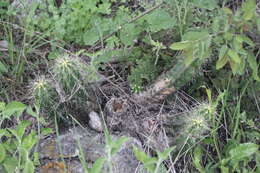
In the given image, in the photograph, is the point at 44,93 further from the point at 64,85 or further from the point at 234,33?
the point at 234,33

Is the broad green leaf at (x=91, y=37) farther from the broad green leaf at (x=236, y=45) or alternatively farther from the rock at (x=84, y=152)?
the broad green leaf at (x=236, y=45)

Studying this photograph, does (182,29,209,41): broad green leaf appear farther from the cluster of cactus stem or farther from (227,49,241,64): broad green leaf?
the cluster of cactus stem

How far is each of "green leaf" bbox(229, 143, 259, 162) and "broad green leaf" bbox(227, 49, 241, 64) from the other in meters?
0.47

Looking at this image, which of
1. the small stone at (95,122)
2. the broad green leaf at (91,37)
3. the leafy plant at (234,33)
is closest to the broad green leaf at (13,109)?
the small stone at (95,122)

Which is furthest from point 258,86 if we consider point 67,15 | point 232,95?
point 67,15

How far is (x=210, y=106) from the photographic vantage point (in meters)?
2.04

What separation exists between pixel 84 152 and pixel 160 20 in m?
0.86

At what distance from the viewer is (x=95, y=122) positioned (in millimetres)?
2258

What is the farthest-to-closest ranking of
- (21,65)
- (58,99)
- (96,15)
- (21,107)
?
(96,15)
(21,65)
(58,99)
(21,107)

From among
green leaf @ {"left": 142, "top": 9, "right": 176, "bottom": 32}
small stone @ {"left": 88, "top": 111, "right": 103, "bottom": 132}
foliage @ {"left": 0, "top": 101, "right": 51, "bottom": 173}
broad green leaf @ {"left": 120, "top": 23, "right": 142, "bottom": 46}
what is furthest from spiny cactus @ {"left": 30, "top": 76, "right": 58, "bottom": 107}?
green leaf @ {"left": 142, "top": 9, "right": 176, "bottom": 32}

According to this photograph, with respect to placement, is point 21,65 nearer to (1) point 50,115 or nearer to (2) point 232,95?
(1) point 50,115

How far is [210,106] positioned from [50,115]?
87cm

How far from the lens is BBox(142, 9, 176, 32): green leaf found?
228cm

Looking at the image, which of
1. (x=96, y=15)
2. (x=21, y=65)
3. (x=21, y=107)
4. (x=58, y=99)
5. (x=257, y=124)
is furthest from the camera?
(x=96, y=15)
